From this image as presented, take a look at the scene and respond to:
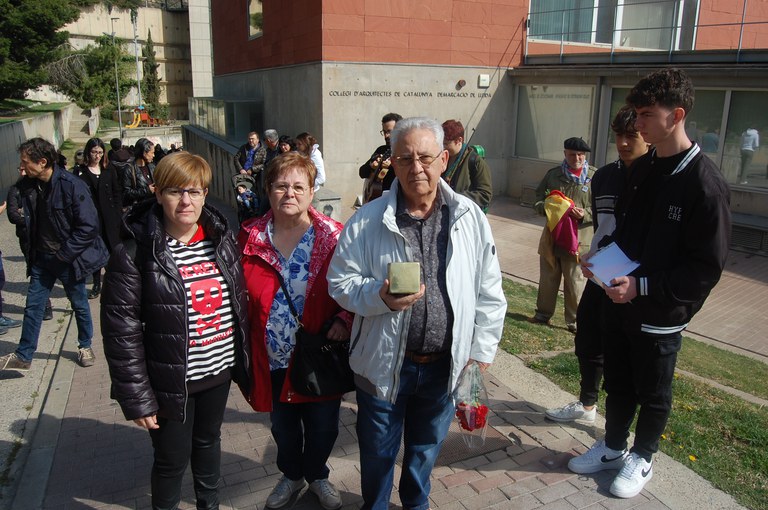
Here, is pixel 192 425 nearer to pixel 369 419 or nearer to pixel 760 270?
pixel 369 419

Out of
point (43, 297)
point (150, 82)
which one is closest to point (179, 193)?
point (43, 297)

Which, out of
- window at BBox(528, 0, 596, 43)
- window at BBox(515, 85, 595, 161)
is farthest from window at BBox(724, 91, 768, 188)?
window at BBox(528, 0, 596, 43)

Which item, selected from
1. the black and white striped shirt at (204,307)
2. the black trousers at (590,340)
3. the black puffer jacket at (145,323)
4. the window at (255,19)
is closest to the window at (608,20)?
the window at (255,19)

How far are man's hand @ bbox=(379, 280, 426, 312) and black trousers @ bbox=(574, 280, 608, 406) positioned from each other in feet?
5.27

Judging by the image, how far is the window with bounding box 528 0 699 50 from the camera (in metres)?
15.9

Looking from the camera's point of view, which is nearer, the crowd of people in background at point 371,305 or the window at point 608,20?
the crowd of people in background at point 371,305

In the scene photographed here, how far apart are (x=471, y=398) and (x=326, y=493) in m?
0.99

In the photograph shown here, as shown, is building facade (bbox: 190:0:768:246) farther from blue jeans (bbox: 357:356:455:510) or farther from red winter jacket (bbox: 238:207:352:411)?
red winter jacket (bbox: 238:207:352:411)

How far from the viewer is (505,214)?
14.3 metres

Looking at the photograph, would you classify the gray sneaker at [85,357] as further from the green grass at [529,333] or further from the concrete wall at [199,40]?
the concrete wall at [199,40]

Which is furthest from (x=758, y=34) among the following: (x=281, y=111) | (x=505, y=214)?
(x=281, y=111)

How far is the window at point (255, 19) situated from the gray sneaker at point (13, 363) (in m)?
14.4

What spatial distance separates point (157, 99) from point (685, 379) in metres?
53.4

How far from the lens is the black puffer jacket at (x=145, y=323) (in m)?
2.51
